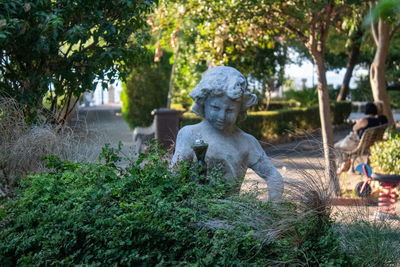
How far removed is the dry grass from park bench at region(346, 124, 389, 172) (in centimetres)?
735

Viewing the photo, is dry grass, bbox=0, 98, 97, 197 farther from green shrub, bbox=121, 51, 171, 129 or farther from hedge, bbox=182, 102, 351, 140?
green shrub, bbox=121, 51, 171, 129

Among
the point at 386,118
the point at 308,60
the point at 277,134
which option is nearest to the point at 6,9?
the point at 386,118

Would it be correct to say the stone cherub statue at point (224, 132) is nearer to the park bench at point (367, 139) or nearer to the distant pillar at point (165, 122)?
the park bench at point (367, 139)

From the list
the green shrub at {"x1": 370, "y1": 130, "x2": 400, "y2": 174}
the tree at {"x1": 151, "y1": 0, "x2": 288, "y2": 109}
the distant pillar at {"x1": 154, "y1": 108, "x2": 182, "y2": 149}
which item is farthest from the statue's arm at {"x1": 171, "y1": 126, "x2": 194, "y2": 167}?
the distant pillar at {"x1": 154, "y1": 108, "x2": 182, "y2": 149}

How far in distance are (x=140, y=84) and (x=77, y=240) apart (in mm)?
16383

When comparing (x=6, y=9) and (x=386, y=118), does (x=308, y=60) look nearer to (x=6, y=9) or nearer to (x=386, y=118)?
(x=386, y=118)

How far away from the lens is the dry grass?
15.3ft

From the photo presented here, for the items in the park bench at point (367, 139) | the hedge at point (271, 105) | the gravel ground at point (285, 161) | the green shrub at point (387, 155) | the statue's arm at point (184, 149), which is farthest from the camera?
the hedge at point (271, 105)

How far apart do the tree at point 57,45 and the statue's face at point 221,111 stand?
1.90 metres

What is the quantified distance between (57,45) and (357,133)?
26.0 ft

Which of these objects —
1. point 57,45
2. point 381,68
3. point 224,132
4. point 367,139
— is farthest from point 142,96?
point 224,132

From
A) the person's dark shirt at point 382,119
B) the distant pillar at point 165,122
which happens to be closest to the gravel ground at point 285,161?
the person's dark shirt at point 382,119

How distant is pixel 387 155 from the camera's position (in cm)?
992

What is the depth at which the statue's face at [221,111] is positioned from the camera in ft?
12.6
